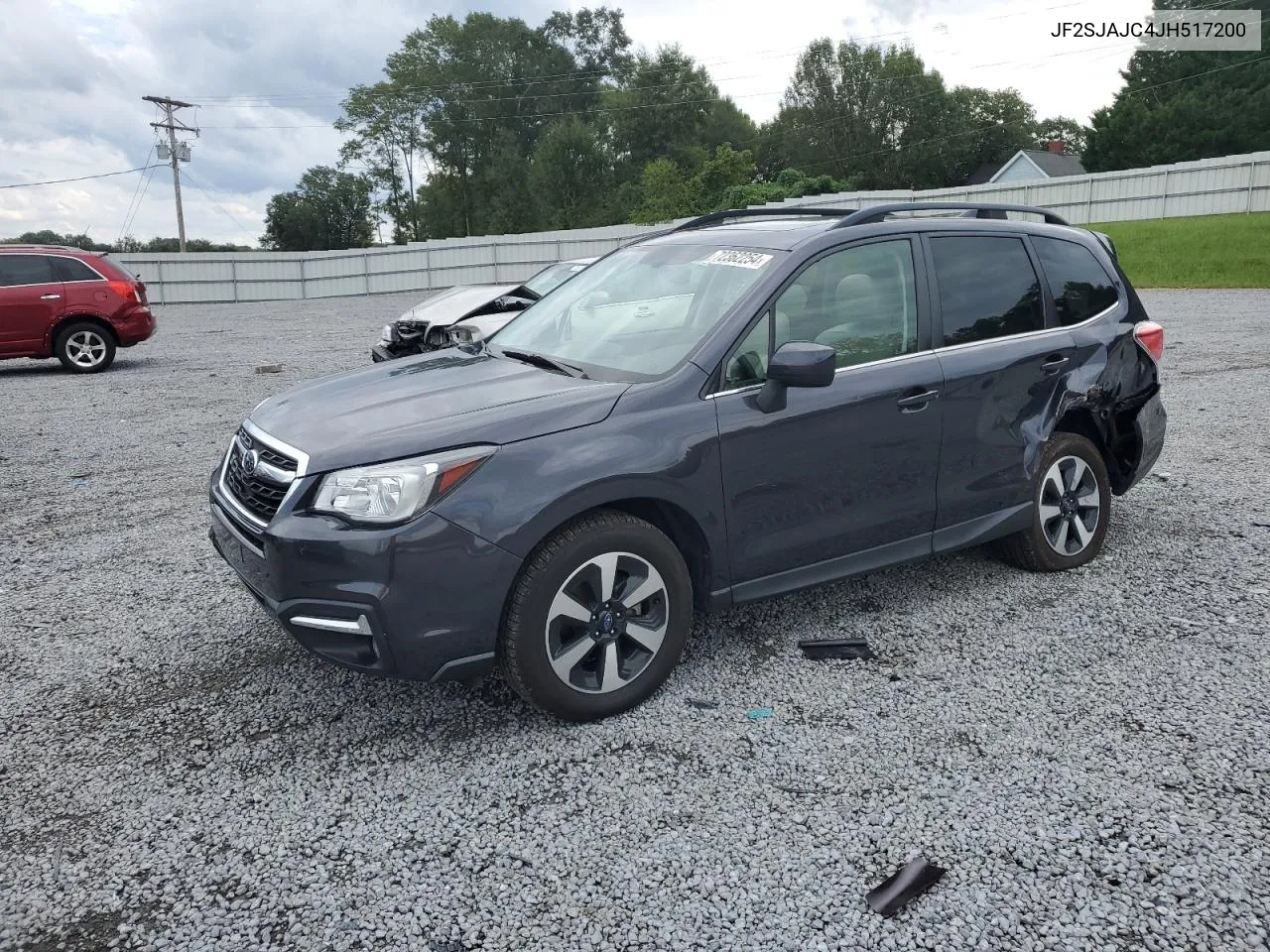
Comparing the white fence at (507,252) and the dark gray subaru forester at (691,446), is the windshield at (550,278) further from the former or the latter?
the white fence at (507,252)

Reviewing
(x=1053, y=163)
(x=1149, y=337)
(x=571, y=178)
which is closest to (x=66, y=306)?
(x=1149, y=337)

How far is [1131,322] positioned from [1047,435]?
0.96m

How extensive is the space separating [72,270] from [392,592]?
12813mm

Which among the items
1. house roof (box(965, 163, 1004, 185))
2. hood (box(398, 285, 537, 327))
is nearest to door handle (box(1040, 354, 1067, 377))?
hood (box(398, 285, 537, 327))

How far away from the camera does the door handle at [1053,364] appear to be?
14.9 feet

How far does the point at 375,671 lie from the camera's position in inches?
122

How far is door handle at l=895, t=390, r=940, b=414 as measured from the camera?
13.2 feet

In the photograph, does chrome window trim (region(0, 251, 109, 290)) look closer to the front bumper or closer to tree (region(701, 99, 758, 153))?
the front bumper

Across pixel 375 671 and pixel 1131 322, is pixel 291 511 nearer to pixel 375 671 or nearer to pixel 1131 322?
pixel 375 671

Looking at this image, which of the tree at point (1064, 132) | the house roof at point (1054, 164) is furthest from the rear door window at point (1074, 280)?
the tree at point (1064, 132)

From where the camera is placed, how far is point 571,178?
2589 inches

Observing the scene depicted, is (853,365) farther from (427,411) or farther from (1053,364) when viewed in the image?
(427,411)

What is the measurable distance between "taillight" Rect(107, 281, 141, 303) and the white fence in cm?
2003

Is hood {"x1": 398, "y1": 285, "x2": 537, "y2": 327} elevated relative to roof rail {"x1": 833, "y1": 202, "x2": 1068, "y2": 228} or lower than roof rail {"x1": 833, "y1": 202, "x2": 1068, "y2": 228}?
lower
